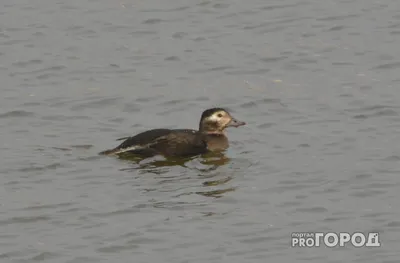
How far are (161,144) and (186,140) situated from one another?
425mm

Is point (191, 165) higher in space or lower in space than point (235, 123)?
lower

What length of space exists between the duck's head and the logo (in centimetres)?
457

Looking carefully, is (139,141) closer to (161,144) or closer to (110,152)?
(161,144)

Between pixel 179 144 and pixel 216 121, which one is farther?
pixel 216 121

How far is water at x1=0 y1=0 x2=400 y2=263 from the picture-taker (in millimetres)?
14336

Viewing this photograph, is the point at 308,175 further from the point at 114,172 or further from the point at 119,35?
Result: the point at 119,35

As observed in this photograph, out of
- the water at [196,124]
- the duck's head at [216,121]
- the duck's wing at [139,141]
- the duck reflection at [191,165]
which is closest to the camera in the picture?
the water at [196,124]

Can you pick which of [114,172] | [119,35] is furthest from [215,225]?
[119,35]

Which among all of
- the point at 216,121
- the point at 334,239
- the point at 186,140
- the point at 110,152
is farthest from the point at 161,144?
the point at 334,239

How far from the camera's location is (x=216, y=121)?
61.1ft

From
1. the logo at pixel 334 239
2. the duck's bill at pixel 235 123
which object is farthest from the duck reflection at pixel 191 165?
the logo at pixel 334 239

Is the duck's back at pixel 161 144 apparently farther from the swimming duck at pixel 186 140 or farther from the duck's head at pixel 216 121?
the duck's head at pixel 216 121

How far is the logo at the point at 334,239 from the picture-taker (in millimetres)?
13789

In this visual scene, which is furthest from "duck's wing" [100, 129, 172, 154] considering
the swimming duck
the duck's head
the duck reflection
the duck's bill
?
the duck's bill
